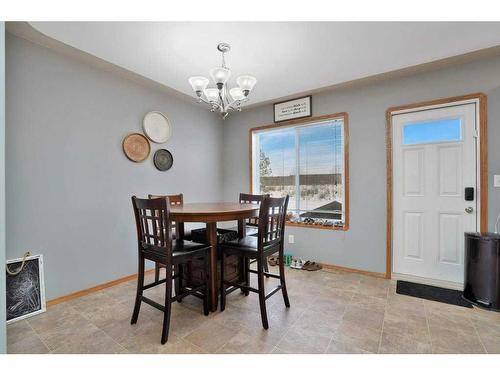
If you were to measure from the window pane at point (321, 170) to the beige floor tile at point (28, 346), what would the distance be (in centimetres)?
297

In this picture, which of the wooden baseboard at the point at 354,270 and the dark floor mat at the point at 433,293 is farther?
the wooden baseboard at the point at 354,270

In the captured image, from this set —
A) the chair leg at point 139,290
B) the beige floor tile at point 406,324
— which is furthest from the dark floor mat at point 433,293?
the chair leg at point 139,290

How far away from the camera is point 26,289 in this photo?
77.2 inches

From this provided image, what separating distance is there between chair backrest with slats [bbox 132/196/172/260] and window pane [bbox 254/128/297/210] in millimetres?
2237

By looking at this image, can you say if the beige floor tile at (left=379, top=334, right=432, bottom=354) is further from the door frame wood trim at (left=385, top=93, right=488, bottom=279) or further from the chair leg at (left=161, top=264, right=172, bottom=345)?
the chair leg at (left=161, top=264, right=172, bottom=345)

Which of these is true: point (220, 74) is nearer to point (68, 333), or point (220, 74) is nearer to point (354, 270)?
point (68, 333)

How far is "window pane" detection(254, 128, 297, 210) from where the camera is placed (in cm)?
355

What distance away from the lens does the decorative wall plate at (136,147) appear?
270cm

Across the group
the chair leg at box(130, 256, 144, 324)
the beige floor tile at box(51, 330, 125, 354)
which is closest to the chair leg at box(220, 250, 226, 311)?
the chair leg at box(130, 256, 144, 324)

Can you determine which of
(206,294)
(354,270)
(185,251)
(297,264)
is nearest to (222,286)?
(206,294)

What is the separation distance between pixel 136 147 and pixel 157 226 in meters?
1.45

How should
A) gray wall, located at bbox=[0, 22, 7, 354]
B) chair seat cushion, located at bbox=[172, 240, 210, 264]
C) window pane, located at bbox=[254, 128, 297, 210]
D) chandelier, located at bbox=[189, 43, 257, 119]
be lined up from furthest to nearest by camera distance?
window pane, located at bbox=[254, 128, 297, 210] → chandelier, located at bbox=[189, 43, 257, 119] → chair seat cushion, located at bbox=[172, 240, 210, 264] → gray wall, located at bbox=[0, 22, 7, 354]

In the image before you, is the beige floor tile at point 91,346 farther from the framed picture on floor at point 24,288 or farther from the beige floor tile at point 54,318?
the framed picture on floor at point 24,288
